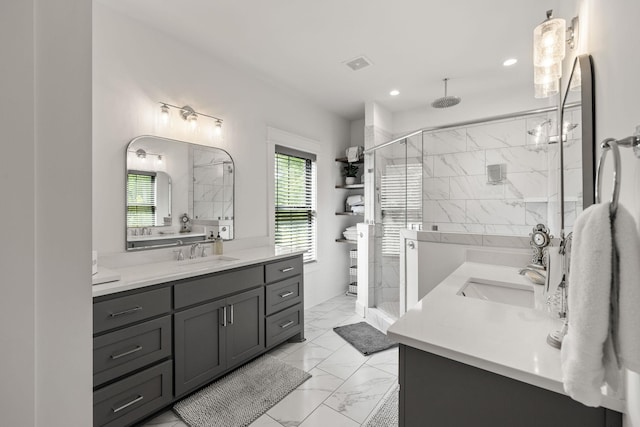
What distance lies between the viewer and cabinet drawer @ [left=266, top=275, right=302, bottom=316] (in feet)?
8.05

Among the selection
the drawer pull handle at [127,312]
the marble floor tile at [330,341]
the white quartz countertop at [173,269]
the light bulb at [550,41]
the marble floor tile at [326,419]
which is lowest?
the marble floor tile at [326,419]

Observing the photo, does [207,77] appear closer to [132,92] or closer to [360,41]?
[132,92]

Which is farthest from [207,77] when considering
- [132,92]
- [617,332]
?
[617,332]

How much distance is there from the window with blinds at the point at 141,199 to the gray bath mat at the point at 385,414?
2.07m

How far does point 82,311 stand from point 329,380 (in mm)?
1793

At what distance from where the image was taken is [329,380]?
7.00ft

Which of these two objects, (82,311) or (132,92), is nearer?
(82,311)

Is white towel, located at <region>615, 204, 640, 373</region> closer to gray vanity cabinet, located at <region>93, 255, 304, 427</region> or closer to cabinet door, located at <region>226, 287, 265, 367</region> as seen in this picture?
gray vanity cabinet, located at <region>93, 255, 304, 427</region>

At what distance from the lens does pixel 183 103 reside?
7.91 ft

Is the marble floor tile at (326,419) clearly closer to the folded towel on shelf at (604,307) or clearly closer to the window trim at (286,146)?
the folded towel on shelf at (604,307)

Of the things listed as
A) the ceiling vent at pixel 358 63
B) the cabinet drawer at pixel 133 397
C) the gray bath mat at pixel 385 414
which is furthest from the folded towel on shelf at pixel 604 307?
the ceiling vent at pixel 358 63

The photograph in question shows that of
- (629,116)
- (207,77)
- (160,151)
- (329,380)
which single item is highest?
(207,77)

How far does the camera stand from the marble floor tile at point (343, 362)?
2.24 meters

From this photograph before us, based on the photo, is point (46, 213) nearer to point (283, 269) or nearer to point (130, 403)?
point (130, 403)
